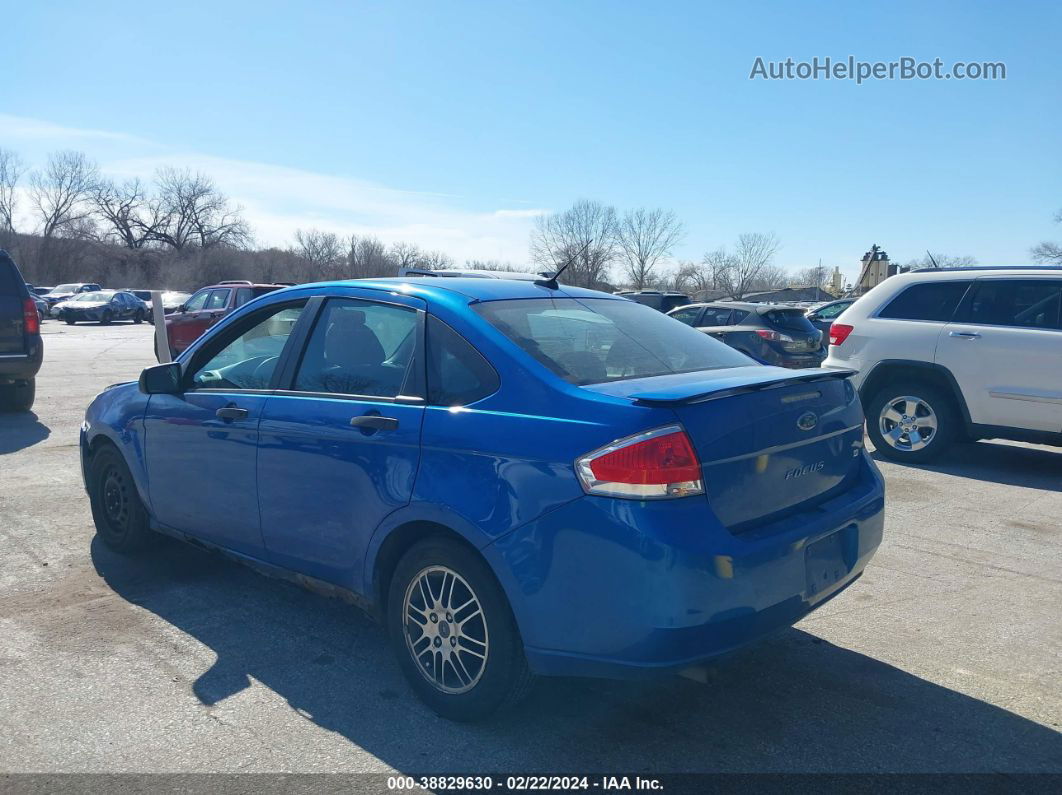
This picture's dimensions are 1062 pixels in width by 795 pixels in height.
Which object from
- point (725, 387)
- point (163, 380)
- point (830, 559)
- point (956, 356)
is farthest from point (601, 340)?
point (956, 356)

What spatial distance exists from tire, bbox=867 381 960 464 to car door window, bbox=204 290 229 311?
14.4m

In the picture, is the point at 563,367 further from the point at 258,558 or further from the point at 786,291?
the point at 786,291

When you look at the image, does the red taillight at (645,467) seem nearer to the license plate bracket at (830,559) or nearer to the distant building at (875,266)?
the license plate bracket at (830,559)

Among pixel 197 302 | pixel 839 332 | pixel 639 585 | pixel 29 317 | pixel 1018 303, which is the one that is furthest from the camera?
pixel 197 302

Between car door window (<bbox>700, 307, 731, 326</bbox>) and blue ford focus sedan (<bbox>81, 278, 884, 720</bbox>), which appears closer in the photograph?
blue ford focus sedan (<bbox>81, 278, 884, 720</bbox>)

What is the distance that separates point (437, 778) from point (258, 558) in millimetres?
1643

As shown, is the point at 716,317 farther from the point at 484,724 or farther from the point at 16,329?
the point at 484,724

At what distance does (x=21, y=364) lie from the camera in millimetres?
10656

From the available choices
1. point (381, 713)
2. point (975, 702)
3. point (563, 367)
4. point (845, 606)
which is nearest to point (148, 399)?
point (381, 713)

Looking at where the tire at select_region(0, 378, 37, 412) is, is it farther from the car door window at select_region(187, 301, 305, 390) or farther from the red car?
the car door window at select_region(187, 301, 305, 390)

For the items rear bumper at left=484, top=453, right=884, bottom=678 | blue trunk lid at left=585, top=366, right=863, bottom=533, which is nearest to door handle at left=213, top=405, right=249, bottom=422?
rear bumper at left=484, top=453, right=884, bottom=678

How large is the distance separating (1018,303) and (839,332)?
1.62 meters

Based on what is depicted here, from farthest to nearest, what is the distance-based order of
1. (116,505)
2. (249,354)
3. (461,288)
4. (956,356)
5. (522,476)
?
(956,356) < (116,505) < (249,354) < (461,288) < (522,476)

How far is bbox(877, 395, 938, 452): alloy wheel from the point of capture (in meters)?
8.24
